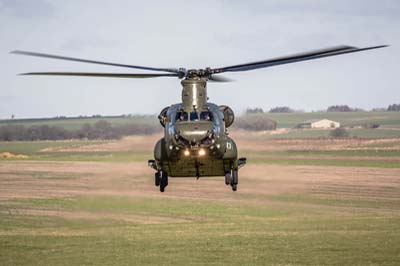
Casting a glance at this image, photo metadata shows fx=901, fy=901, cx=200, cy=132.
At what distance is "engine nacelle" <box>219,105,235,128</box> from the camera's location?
34.1 metres

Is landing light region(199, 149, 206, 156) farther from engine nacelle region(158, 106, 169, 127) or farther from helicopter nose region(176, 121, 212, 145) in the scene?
engine nacelle region(158, 106, 169, 127)

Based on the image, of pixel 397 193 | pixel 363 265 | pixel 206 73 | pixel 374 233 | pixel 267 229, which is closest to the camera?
pixel 206 73

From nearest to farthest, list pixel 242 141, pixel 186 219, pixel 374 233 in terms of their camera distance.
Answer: pixel 242 141
pixel 374 233
pixel 186 219

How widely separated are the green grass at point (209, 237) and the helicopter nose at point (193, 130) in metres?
37.9

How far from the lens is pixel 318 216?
113312mm

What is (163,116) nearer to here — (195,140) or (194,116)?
(194,116)

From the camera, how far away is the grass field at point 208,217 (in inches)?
3460

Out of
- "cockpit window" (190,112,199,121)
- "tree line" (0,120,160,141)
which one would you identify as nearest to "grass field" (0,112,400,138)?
"tree line" (0,120,160,141)

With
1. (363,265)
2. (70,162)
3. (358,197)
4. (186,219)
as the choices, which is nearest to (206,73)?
(363,265)

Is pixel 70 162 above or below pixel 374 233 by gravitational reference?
above

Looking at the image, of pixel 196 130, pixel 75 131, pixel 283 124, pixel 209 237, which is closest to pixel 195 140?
pixel 196 130

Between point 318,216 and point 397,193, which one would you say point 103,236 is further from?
point 397,193

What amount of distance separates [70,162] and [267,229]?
36251mm

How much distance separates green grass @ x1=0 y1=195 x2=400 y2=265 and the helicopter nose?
3792 centimetres
